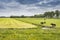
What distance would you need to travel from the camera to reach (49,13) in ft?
654

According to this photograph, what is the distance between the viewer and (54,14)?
192750mm

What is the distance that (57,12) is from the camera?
190 m

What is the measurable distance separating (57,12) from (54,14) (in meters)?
5.13

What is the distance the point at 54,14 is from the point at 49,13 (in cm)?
892

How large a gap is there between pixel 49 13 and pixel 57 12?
43.4 feet
